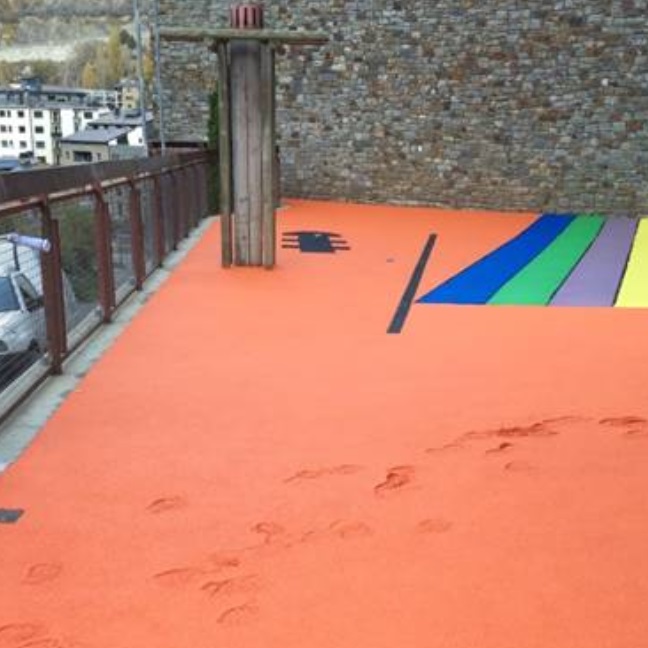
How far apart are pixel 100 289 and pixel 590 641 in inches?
166

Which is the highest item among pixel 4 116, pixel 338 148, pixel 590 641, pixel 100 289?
pixel 4 116

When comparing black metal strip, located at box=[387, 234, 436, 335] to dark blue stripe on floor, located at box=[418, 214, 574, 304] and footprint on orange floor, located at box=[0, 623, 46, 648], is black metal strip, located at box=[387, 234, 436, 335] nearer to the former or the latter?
dark blue stripe on floor, located at box=[418, 214, 574, 304]

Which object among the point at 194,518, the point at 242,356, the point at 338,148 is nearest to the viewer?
the point at 194,518

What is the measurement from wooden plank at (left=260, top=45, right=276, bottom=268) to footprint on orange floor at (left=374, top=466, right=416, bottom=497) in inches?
187

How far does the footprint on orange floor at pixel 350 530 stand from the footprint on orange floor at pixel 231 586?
0.38 metres

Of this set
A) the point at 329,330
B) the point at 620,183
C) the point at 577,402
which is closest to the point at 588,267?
the point at 329,330

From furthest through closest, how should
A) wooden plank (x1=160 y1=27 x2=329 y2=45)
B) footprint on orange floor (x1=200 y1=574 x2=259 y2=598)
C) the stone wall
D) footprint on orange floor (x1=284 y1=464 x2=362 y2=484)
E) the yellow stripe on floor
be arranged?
1. the stone wall
2. wooden plank (x1=160 y1=27 x2=329 y2=45)
3. the yellow stripe on floor
4. footprint on orange floor (x1=284 y1=464 x2=362 y2=484)
5. footprint on orange floor (x1=200 y1=574 x2=259 y2=598)

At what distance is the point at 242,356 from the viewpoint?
17.2 feet

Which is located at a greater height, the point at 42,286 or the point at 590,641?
the point at 42,286

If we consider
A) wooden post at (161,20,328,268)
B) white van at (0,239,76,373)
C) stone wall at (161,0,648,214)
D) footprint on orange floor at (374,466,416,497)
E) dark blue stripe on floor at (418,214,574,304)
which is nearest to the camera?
footprint on orange floor at (374,466,416,497)

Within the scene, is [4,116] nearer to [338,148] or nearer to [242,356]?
[338,148]

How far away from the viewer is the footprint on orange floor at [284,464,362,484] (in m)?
3.40

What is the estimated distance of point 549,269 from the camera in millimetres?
8484

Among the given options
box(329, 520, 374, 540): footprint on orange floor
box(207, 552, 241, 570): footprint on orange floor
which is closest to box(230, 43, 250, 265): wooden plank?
box(329, 520, 374, 540): footprint on orange floor
